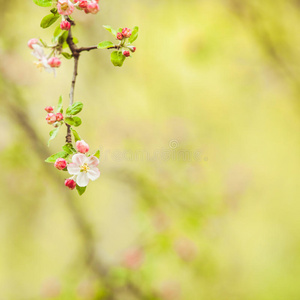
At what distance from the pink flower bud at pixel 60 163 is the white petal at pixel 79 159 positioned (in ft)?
0.08

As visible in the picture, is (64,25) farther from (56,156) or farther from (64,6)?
(56,156)

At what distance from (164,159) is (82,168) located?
164 centimetres

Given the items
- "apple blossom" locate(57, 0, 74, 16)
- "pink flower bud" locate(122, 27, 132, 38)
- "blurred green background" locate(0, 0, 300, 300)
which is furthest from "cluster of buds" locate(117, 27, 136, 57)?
"blurred green background" locate(0, 0, 300, 300)

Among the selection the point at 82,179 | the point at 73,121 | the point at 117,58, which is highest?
the point at 117,58

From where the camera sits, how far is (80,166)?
2.36 ft

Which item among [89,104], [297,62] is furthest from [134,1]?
[297,62]

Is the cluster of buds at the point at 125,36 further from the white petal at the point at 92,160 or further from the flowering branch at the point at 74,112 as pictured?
the white petal at the point at 92,160

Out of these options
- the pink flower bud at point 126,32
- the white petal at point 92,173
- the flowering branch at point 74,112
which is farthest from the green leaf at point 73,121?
the pink flower bud at point 126,32

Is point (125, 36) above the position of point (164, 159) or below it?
below

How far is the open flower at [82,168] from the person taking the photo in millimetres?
699

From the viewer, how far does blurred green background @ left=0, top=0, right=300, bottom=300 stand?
1865mm

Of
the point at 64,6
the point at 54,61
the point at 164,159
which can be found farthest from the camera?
the point at 164,159

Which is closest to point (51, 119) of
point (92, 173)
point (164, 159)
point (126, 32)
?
point (92, 173)

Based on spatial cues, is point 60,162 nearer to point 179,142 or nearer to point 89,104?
point 179,142
